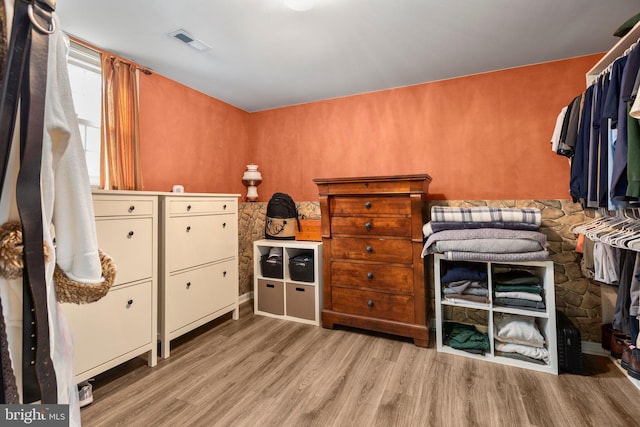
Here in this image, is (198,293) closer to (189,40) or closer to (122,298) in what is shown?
(122,298)

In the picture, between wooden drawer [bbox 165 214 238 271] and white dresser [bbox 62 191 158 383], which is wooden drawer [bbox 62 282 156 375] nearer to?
white dresser [bbox 62 191 158 383]

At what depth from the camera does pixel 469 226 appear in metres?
2.19

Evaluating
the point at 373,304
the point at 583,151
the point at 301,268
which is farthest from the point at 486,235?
the point at 301,268

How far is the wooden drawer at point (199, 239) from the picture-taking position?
2.19 m

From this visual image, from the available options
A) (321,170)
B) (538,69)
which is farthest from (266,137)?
(538,69)

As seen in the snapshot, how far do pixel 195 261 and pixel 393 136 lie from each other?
2.17 meters

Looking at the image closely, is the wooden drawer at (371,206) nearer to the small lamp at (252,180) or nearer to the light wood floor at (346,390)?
the light wood floor at (346,390)

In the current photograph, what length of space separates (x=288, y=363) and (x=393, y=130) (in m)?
2.28

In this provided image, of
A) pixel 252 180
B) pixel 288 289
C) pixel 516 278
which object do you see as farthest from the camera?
pixel 252 180

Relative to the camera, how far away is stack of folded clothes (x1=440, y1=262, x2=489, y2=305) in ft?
Answer: 7.01

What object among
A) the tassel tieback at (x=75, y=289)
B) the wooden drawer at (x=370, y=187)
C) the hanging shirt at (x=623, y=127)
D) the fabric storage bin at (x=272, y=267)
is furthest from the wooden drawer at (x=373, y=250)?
the tassel tieback at (x=75, y=289)

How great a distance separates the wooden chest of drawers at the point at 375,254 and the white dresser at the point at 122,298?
136cm

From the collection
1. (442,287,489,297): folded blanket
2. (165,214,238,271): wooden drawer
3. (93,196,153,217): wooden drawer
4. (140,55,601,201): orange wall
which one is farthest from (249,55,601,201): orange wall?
(93,196,153,217): wooden drawer

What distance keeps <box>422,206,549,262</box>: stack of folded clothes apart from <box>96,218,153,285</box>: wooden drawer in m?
1.99
